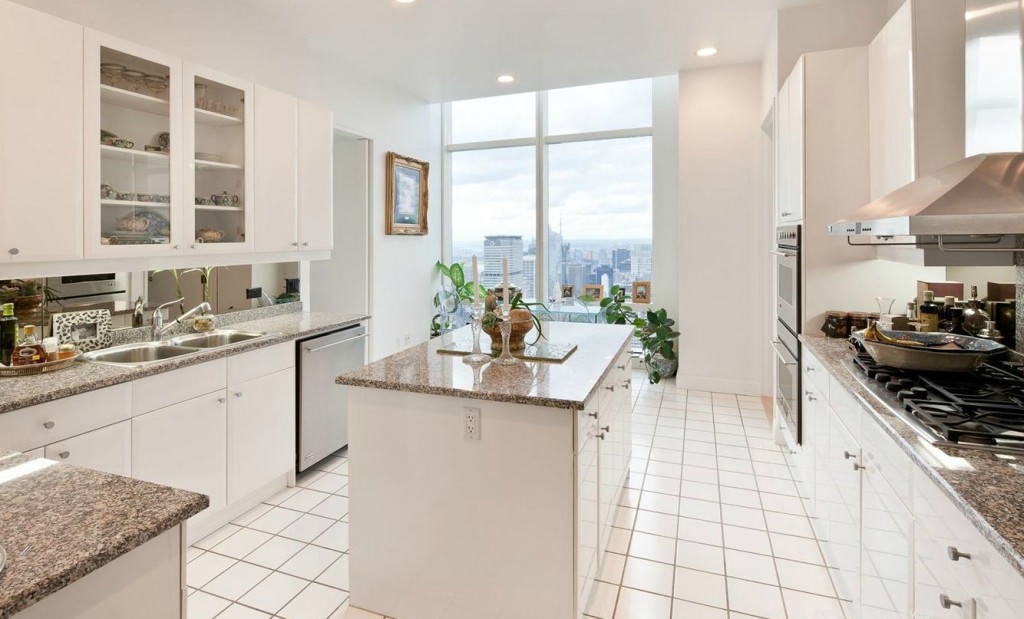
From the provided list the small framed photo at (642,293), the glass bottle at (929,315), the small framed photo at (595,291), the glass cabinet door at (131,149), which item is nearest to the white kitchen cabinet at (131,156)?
the glass cabinet door at (131,149)

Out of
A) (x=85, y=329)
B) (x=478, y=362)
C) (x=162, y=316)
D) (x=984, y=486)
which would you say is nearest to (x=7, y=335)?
(x=85, y=329)

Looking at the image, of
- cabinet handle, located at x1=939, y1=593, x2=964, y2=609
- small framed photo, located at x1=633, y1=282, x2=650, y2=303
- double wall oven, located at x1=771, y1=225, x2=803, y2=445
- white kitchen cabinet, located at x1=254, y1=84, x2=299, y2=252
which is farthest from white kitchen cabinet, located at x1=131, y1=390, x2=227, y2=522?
small framed photo, located at x1=633, y1=282, x2=650, y2=303

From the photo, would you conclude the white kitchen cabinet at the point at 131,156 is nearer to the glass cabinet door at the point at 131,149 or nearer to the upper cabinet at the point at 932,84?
the glass cabinet door at the point at 131,149

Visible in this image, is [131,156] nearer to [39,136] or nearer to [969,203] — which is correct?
[39,136]

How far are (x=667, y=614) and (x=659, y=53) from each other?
4.09m

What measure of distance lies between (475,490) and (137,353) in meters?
1.94

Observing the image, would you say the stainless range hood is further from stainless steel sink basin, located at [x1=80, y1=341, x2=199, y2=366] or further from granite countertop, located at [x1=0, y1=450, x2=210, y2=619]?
stainless steel sink basin, located at [x1=80, y1=341, x2=199, y2=366]

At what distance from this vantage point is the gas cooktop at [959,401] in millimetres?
1289

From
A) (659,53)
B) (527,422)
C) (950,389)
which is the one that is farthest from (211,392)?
(659,53)

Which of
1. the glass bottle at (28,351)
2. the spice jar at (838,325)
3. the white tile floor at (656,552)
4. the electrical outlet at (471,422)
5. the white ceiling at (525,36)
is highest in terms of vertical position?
the white ceiling at (525,36)

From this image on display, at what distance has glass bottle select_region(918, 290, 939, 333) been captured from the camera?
7.80ft

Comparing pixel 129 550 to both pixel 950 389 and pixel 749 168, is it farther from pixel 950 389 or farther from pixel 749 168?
pixel 749 168

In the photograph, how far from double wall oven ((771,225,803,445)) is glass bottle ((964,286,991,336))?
75 cm

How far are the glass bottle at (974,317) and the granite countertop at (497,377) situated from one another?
1434 millimetres
